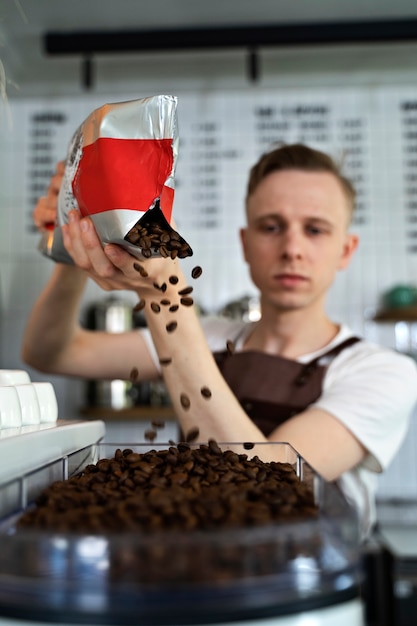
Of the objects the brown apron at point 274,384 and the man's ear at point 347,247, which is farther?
the man's ear at point 347,247

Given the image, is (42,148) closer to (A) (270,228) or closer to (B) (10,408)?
(A) (270,228)

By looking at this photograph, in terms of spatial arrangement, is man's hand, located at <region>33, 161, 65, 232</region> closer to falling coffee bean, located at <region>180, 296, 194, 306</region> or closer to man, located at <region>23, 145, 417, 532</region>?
man, located at <region>23, 145, 417, 532</region>

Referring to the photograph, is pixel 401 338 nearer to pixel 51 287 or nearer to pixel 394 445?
pixel 394 445

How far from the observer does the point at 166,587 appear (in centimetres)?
36

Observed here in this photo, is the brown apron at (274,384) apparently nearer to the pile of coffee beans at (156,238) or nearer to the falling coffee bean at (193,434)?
the falling coffee bean at (193,434)

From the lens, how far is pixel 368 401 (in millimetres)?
1096

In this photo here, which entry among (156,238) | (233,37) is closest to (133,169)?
(156,238)

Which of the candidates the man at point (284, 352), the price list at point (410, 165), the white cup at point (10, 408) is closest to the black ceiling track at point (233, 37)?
the price list at point (410, 165)

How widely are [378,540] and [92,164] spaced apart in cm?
225

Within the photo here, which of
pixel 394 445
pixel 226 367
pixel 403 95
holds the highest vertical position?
pixel 403 95

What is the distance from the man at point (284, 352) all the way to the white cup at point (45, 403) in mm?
179

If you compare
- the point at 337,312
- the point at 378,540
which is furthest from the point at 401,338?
the point at 378,540

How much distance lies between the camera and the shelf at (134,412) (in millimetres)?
2730

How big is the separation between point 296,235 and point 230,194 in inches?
75.1
